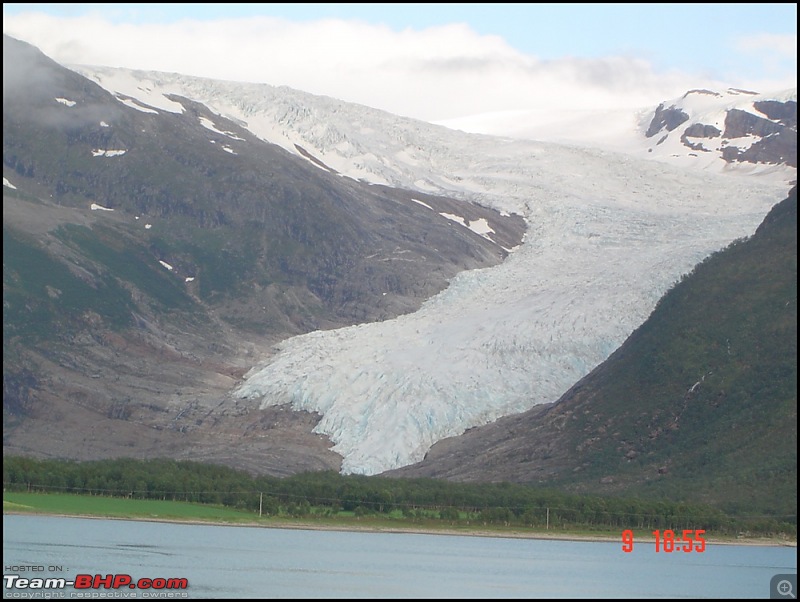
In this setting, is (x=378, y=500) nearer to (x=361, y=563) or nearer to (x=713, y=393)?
(x=361, y=563)

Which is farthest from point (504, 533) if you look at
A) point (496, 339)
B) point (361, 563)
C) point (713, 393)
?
point (496, 339)

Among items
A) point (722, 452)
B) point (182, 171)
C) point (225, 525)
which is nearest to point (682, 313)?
point (722, 452)

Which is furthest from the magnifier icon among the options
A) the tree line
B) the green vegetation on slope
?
the green vegetation on slope

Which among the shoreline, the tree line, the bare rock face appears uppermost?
the bare rock face
